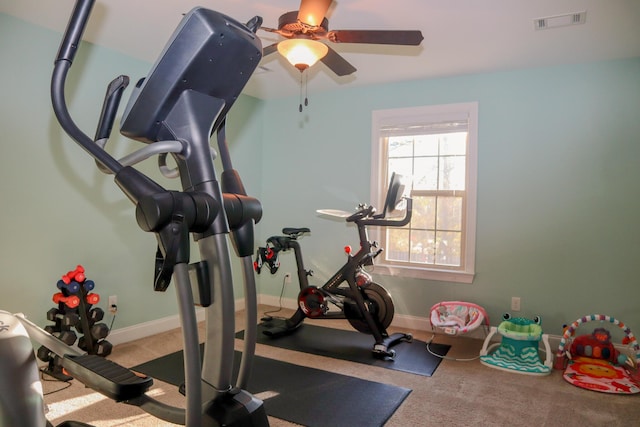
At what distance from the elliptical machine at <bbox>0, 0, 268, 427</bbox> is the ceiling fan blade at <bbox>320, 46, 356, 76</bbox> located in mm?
1519

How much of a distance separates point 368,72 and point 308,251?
1937 millimetres

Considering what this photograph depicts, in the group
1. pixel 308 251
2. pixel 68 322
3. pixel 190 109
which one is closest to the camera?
pixel 190 109

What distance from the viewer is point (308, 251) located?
4.90m

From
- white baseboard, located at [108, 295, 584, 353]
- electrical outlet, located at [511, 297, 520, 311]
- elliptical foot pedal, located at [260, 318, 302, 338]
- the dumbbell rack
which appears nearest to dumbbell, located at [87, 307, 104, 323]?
the dumbbell rack

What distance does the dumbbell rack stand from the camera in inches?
118

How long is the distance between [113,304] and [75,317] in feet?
1.98

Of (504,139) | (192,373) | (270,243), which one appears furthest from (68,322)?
(504,139)

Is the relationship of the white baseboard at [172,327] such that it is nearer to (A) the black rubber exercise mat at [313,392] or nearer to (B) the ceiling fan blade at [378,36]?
(A) the black rubber exercise mat at [313,392]

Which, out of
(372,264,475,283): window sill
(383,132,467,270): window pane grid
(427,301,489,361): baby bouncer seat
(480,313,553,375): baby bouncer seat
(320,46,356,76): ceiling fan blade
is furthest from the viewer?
(383,132,467,270): window pane grid

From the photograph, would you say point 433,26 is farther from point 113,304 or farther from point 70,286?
point 113,304

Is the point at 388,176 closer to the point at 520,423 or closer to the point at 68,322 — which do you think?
the point at 520,423

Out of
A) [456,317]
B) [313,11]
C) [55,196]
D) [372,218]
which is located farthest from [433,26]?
[55,196]

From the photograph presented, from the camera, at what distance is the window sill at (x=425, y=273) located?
4117 mm

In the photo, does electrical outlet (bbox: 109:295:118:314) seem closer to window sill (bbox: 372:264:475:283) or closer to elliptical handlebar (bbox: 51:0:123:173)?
window sill (bbox: 372:264:475:283)
